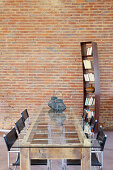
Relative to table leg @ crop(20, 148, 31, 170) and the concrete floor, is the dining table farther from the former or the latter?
the concrete floor

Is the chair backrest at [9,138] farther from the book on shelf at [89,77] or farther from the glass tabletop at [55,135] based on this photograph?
the book on shelf at [89,77]

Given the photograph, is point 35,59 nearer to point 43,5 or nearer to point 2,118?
point 43,5

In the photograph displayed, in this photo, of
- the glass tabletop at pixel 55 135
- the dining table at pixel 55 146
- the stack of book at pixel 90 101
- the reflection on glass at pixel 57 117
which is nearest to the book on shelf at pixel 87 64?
the stack of book at pixel 90 101

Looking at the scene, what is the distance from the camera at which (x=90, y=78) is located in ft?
17.7

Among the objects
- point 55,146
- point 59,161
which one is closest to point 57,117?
point 59,161

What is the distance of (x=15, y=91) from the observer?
19.2ft

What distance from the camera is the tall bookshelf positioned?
16.9 feet

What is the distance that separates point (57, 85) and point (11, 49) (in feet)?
5.37

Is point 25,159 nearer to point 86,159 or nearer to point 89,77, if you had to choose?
point 86,159

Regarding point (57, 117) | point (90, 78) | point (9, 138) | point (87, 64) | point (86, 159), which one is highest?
point (87, 64)

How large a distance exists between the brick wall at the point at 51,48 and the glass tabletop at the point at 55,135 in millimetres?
2357

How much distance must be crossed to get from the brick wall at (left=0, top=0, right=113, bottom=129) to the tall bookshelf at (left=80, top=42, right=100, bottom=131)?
0.75 ft

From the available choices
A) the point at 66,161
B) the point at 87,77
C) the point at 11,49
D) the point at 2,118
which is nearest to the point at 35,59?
the point at 11,49

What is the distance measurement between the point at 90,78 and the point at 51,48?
54.5 inches
